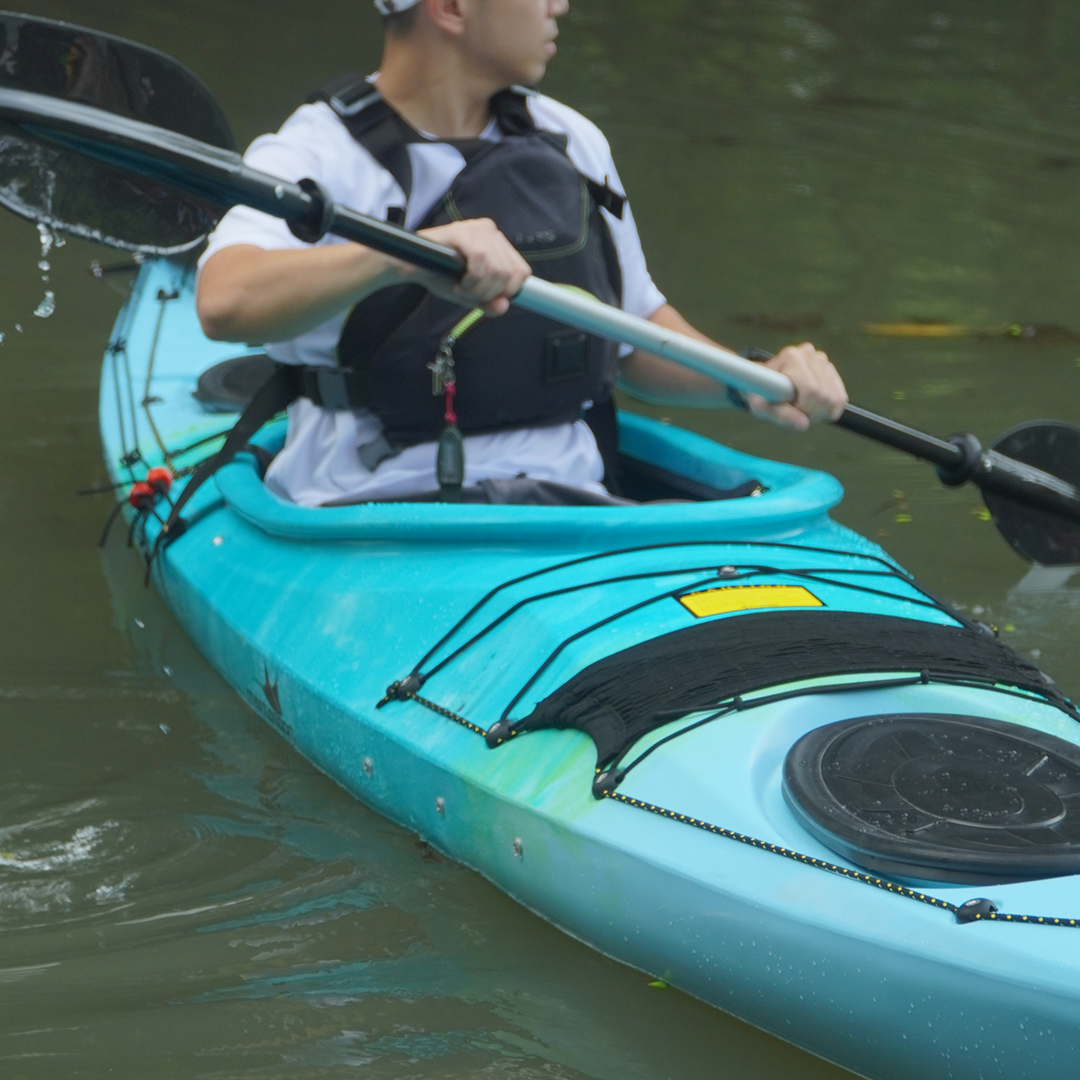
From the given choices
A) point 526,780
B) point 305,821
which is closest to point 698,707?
point 526,780

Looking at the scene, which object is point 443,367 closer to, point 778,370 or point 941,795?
point 778,370

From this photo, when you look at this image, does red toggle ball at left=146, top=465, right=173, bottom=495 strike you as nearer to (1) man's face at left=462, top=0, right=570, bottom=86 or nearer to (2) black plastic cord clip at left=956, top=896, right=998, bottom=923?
(1) man's face at left=462, top=0, right=570, bottom=86

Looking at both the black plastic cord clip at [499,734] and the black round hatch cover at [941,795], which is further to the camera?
the black plastic cord clip at [499,734]

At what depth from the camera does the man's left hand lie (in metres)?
2.47

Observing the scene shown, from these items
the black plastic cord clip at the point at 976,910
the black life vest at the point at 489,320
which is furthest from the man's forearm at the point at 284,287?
the black plastic cord clip at the point at 976,910

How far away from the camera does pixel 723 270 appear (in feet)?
19.2

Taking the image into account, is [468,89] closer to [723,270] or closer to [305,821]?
[305,821]

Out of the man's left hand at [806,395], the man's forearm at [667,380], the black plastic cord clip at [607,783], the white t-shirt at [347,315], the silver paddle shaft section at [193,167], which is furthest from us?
the man's forearm at [667,380]

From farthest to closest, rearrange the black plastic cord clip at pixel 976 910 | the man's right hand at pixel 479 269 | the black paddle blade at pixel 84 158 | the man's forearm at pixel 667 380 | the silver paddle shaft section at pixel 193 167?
1. the man's forearm at pixel 667 380
2. the black paddle blade at pixel 84 158
3. the man's right hand at pixel 479 269
4. the silver paddle shaft section at pixel 193 167
5. the black plastic cord clip at pixel 976 910

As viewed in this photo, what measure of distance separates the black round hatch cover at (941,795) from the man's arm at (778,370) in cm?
75

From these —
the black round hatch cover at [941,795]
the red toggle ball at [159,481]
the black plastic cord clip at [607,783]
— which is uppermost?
the red toggle ball at [159,481]

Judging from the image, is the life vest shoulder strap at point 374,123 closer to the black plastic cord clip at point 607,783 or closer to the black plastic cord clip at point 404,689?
the black plastic cord clip at point 404,689

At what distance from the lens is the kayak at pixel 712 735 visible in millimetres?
1579

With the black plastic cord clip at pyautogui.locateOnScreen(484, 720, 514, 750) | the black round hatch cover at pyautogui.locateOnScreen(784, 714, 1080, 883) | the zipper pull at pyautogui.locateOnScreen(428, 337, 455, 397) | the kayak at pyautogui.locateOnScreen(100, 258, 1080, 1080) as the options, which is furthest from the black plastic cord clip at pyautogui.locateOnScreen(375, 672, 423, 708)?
the black round hatch cover at pyautogui.locateOnScreen(784, 714, 1080, 883)
